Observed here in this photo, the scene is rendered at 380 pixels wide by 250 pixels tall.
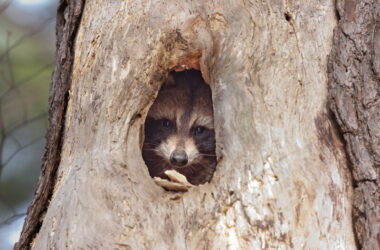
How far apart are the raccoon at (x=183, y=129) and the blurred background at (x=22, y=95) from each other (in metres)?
1.18

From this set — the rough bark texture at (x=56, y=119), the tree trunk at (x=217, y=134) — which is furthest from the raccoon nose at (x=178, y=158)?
the rough bark texture at (x=56, y=119)

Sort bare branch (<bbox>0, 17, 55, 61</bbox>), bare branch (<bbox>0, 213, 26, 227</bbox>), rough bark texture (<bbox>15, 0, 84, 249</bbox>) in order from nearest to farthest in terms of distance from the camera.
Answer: rough bark texture (<bbox>15, 0, 84, 249</bbox>) < bare branch (<bbox>0, 213, 26, 227</bbox>) < bare branch (<bbox>0, 17, 55, 61</bbox>)

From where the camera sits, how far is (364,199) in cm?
236

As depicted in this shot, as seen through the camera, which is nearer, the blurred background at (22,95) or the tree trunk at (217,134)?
the tree trunk at (217,134)

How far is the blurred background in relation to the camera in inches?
183

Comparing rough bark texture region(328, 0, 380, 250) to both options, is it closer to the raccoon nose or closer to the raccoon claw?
the raccoon claw

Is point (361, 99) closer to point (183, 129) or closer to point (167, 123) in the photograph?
point (183, 129)

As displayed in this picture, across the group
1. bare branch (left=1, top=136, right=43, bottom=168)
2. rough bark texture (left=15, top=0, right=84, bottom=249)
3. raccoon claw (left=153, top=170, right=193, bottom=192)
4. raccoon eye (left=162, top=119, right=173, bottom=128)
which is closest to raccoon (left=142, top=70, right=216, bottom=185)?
raccoon eye (left=162, top=119, right=173, bottom=128)

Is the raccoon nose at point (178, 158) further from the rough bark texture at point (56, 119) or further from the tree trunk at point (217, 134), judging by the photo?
the rough bark texture at point (56, 119)

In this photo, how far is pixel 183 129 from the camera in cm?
393

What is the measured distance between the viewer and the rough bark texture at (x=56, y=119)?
2.72m

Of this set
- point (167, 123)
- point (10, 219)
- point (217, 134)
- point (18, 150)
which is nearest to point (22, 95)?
point (18, 150)

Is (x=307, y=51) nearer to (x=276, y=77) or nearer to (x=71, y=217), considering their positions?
(x=276, y=77)

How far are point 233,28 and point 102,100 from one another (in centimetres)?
68
